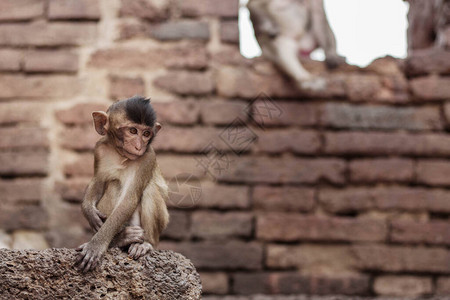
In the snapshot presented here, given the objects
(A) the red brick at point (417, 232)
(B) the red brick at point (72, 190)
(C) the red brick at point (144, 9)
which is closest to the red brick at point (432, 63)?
(A) the red brick at point (417, 232)

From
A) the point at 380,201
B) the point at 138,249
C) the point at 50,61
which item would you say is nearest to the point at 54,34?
the point at 50,61

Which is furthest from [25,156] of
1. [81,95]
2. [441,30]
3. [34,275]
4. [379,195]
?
[441,30]

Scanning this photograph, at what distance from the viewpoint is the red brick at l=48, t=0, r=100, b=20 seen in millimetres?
4414

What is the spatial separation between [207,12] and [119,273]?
2883mm

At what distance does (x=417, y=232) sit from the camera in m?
4.34

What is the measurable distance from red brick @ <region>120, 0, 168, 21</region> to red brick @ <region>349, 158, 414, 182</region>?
1974 mm

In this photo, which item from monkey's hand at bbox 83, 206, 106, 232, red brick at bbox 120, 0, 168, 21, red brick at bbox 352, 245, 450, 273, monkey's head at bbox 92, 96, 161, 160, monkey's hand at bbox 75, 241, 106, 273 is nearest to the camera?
monkey's hand at bbox 75, 241, 106, 273

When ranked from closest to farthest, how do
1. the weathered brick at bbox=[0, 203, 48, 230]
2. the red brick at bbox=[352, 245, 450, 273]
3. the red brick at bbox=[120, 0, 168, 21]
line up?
1. the weathered brick at bbox=[0, 203, 48, 230]
2. the red brick at bbox=[352, 245, 450, 273]
3. the red brick at bbox=[120, 0, 168, 21]

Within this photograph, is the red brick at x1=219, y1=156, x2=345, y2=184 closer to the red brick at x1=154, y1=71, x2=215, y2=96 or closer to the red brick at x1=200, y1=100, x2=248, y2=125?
the red brick at x1=200, y1=100, x2=248, y2=125

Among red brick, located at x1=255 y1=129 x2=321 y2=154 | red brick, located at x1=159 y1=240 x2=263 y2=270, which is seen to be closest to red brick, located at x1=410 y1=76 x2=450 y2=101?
red brick, located at x1=255 y1=129 x2=321 y2=154

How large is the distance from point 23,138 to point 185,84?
1344mm

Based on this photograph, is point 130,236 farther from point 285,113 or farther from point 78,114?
point 285,113

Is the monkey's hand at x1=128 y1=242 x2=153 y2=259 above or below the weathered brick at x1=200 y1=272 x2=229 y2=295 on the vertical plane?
above

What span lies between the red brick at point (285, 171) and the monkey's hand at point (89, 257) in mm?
2334
